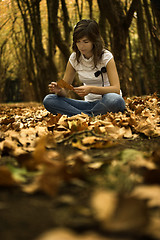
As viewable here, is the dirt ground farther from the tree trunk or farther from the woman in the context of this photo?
Result: the tree trunk

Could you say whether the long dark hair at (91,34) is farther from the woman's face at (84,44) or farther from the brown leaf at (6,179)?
the brown leaf at (6,179)

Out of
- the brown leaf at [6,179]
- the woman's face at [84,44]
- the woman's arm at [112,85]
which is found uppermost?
the woman's face at [84,44]

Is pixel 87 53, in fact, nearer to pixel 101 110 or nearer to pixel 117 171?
pixel 101 110

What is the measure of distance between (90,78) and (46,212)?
3.02 m

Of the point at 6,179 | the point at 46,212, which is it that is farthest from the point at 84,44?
the point at 46,212

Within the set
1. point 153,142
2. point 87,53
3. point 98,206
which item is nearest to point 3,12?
point 87,53

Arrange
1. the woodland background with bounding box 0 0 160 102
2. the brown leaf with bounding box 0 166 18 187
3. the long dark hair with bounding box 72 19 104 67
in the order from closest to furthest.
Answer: the brown leaf with bounding box 0 166 18 187 < the long dark hair with bounding box 72 19 104 67 < the woodland background with bounding box 0 0 160 102

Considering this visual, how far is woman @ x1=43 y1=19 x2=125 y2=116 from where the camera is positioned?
318cm

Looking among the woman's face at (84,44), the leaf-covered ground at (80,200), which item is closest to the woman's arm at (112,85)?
the woman's face at (84,44)

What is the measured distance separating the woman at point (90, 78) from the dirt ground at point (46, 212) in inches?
84.7

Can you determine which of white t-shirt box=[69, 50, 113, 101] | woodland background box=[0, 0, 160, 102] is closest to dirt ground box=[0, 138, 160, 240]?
white t-shirt box=[69, 50, 113, 101]

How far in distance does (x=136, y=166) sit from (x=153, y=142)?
84 cm

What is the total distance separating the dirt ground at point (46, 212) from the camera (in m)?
0.69

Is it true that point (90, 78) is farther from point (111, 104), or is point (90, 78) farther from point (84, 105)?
point (111, 104)
